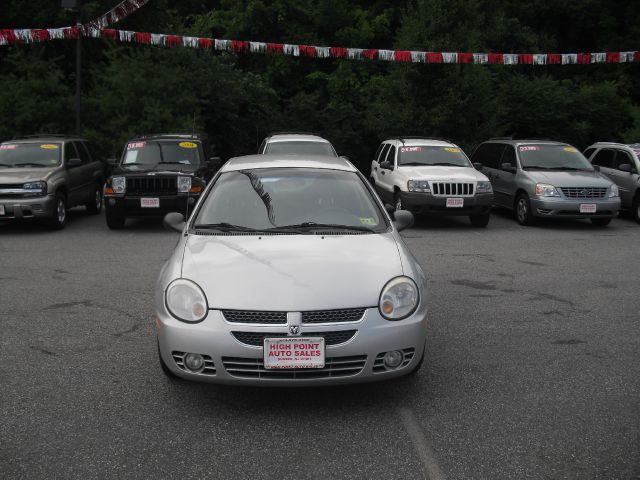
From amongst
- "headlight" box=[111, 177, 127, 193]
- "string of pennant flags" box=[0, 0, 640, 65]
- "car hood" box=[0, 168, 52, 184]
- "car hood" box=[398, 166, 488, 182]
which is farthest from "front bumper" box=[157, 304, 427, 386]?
"string of pennant flags" box=[0, 0, 640, 65]

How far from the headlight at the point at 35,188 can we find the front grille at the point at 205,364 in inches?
358

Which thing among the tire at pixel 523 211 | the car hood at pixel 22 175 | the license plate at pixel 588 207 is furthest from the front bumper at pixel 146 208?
the license plate at pixel 588 207

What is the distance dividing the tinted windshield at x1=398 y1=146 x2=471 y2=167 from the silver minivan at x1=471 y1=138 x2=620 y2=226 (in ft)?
1.46

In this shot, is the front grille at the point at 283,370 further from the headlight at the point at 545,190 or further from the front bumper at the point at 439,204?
the headlight at the point at 545,190

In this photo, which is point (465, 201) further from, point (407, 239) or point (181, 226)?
point (181, 226)

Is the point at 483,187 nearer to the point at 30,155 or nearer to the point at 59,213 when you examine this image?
the point at 59,213

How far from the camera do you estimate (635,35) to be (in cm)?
3444

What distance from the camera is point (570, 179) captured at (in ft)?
43.1

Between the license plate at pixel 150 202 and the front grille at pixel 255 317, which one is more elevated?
the license plate at pixel 150 202

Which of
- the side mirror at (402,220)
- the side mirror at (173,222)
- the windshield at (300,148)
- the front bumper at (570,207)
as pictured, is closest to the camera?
the side mirror at (173,222)

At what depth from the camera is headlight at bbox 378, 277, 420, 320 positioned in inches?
165

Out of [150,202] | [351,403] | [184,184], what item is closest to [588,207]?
[184,184]

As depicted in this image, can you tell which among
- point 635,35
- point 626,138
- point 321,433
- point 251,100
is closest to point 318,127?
point 251,100

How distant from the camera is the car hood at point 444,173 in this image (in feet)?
42.0
